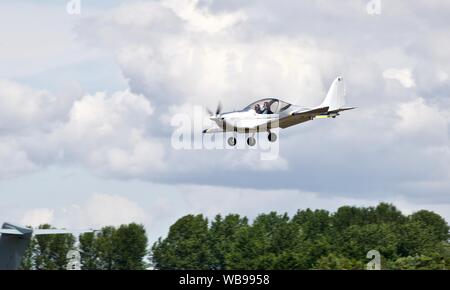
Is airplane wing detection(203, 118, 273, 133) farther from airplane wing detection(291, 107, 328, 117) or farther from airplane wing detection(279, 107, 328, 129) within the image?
airplane wing detection(291, 107, 328, 117)

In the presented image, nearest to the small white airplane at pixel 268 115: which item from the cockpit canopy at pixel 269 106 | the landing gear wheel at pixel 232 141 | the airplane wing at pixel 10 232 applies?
the cockpit canopy at pixel 269 106

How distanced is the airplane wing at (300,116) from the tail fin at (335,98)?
1.35 metres

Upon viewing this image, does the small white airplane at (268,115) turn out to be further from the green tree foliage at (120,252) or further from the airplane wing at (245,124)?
the green tree foliage at (120,252)

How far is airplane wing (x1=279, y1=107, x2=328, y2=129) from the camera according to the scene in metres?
70.2

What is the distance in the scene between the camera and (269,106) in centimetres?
7056

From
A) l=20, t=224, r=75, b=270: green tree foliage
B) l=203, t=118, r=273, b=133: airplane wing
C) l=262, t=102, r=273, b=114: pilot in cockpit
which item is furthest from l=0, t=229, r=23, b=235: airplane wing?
l=20, t=224, r=75, b=270: green tree foliage

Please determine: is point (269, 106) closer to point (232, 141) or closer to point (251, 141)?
point (251, 141)

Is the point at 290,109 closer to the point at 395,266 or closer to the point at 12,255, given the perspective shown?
the point at 12,255

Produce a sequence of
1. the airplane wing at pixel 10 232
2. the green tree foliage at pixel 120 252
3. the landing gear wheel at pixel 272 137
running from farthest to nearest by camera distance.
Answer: the green tree foliage at pixel 120 252
the landing gear wheel at pixel 272 137
the airplane wing at pixel 10 232

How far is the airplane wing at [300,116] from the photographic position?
70250 millimetres

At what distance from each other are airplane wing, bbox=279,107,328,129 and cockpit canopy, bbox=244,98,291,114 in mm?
818
